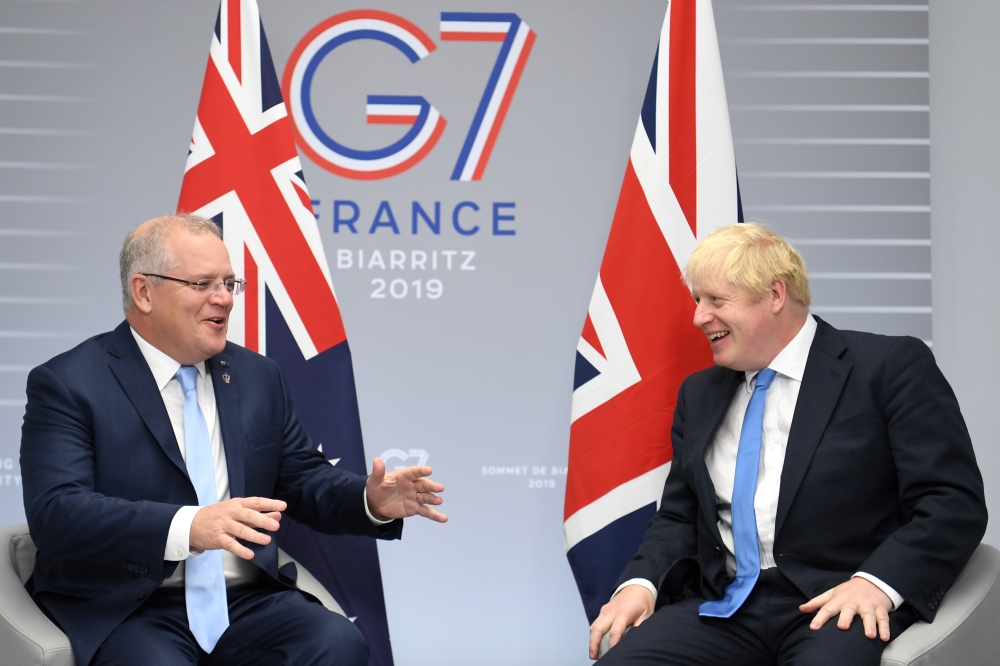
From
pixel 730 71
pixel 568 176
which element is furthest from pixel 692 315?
pixel 730 71

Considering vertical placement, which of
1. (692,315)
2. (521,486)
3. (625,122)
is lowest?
(521,486)

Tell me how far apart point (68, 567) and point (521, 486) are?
192 cm

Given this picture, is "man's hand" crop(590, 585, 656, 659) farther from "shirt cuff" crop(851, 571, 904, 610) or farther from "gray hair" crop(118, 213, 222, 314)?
"gray hair" crop(118, 213, 222, 314)

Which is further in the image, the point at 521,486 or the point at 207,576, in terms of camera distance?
the point at 521,486

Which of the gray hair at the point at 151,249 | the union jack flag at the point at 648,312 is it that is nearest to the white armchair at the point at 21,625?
the gray hair at the point at 151,249

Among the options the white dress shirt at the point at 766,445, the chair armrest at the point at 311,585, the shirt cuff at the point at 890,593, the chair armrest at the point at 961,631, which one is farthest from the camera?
the chair armrest at the point at 311,585

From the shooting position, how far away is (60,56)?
3.76 metres

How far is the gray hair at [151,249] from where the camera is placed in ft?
8.07

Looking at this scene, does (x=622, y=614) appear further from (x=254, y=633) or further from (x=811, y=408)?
(x=254, y=633)

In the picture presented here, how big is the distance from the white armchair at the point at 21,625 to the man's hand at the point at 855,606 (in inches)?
69.0

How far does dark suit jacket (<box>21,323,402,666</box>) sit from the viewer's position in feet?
7.10

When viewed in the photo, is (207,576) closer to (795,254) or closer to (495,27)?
(795,254)

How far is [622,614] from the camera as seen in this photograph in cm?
230

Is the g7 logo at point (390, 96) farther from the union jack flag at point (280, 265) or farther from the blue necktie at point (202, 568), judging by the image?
the blue necktie at point (202, 568)
